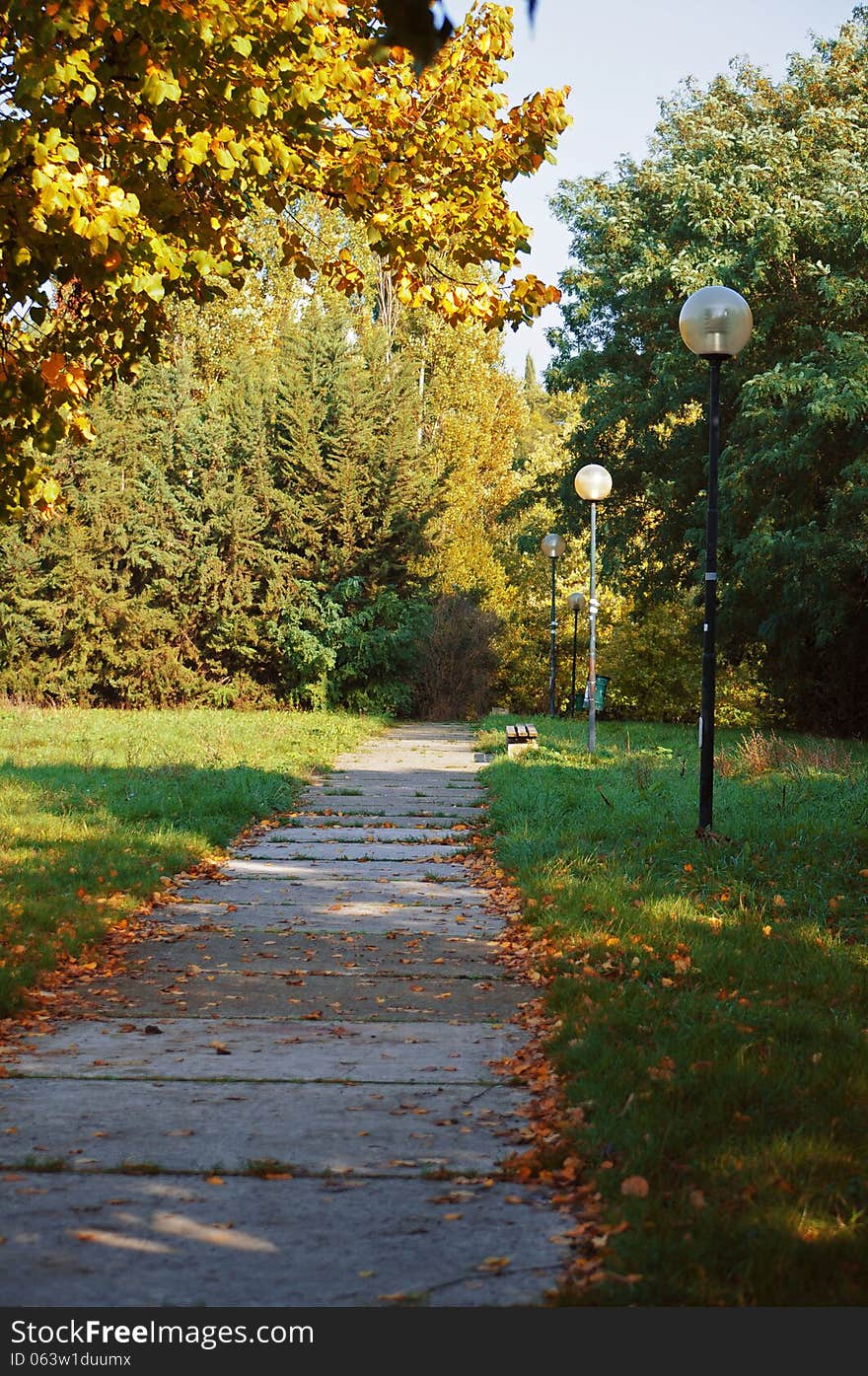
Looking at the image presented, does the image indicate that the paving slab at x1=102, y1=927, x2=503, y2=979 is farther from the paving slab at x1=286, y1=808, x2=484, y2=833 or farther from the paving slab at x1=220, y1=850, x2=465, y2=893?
the paving slab at x1=286, y1=808, x2=484, y2=833

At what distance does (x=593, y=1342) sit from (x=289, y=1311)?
0.61m

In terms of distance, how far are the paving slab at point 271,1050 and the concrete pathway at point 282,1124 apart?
1cm

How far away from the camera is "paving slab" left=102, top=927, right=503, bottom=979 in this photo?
19.1ft

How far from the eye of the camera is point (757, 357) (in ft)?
64.7

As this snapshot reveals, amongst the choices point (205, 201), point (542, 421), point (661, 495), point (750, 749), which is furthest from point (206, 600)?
point (542, 421)

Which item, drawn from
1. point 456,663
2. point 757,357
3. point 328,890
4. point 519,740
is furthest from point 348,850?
point 456,663

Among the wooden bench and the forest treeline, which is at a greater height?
the forest treeline

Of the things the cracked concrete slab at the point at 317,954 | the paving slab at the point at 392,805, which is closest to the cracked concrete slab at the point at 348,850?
the paving slab at the point at 392,805

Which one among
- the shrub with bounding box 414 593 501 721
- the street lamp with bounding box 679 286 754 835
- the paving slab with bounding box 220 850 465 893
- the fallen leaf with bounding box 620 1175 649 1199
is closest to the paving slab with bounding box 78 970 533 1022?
the fallen leaf with bounding box 620 1175 649 1199

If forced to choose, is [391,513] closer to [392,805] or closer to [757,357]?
[757,357]

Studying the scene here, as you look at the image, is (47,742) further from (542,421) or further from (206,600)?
(542,421)

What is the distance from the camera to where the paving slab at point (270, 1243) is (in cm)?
270

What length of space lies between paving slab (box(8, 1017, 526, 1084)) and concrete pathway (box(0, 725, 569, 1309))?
0.01 m

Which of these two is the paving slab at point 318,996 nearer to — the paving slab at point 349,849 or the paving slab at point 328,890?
the paving slab at point 328,890
